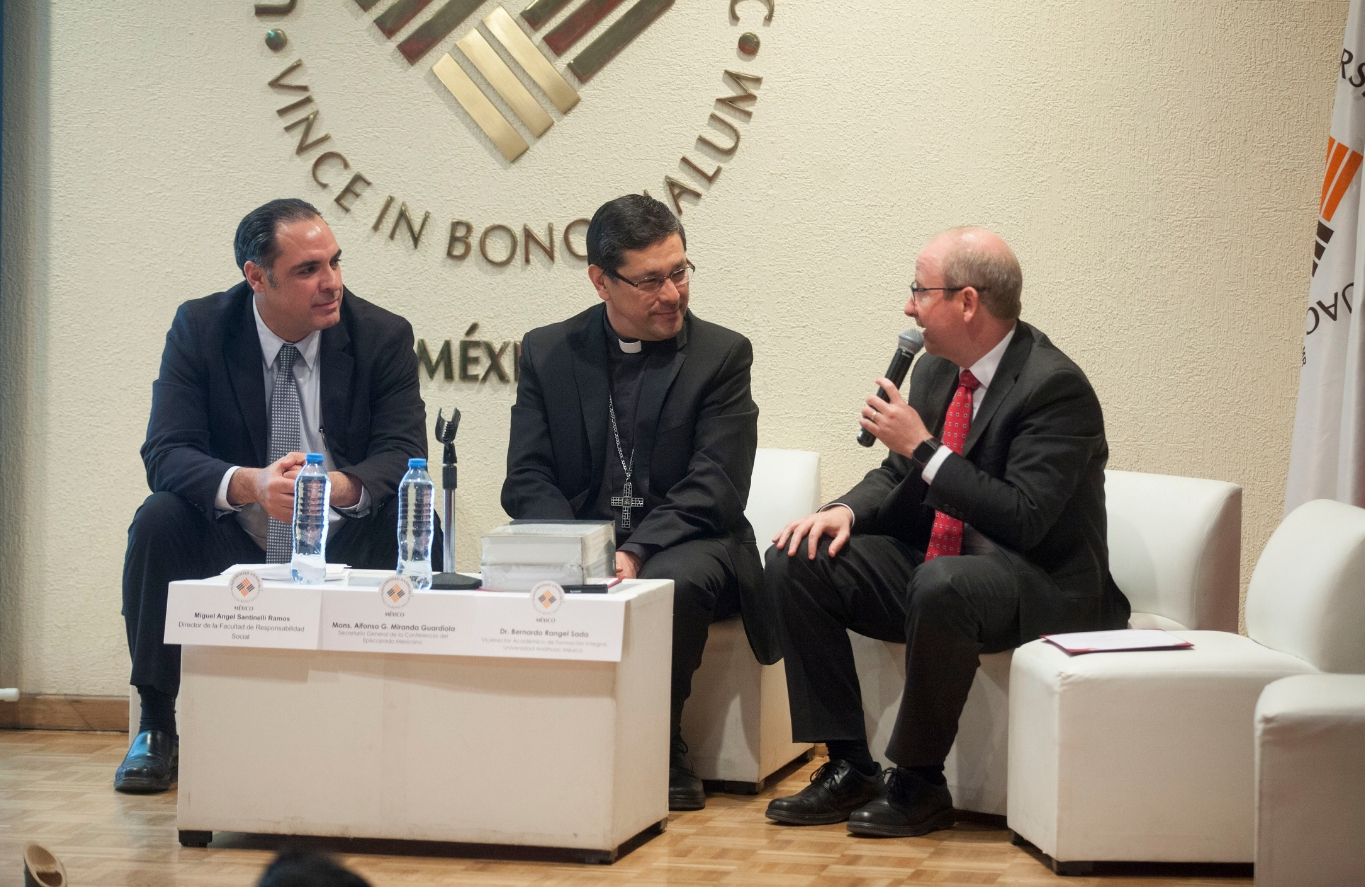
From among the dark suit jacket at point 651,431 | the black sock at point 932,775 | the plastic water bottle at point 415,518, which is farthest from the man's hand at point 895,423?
the plastic water bottle at point 415,518

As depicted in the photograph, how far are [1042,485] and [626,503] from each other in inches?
38.6

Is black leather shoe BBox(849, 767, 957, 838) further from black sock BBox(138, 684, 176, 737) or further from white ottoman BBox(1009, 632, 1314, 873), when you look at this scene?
black sock BBox(138, 684, 176, 737)

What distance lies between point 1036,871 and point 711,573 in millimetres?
902

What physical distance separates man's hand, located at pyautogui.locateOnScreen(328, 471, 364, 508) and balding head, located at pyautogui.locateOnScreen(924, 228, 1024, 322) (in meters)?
1.44

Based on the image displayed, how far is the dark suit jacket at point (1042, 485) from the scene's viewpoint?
2812mm

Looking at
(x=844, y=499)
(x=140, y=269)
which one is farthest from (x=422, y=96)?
(x=844, y=499)

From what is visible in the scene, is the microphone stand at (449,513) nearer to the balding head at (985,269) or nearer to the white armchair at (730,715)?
the white armchair at (730,715)

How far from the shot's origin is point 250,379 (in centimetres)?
339

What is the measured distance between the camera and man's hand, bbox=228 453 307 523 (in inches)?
120

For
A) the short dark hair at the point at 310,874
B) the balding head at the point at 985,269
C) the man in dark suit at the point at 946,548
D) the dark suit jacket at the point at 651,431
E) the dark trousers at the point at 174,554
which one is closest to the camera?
the short dark hair at the point at 310,874

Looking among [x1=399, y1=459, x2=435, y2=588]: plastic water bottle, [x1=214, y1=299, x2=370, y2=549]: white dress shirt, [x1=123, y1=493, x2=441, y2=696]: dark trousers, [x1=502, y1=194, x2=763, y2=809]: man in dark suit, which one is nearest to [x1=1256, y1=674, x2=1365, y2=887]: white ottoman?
[x1=502, y1=194, x2=763, y2=809]: man in dark suit

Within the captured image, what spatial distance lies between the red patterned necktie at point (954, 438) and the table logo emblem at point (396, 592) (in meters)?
1.15

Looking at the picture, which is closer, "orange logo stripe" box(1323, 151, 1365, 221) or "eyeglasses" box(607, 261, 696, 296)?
"eyeglasses" box(607, 261, 696, 296)

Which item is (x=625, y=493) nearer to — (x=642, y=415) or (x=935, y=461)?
(x=642, y=415)
